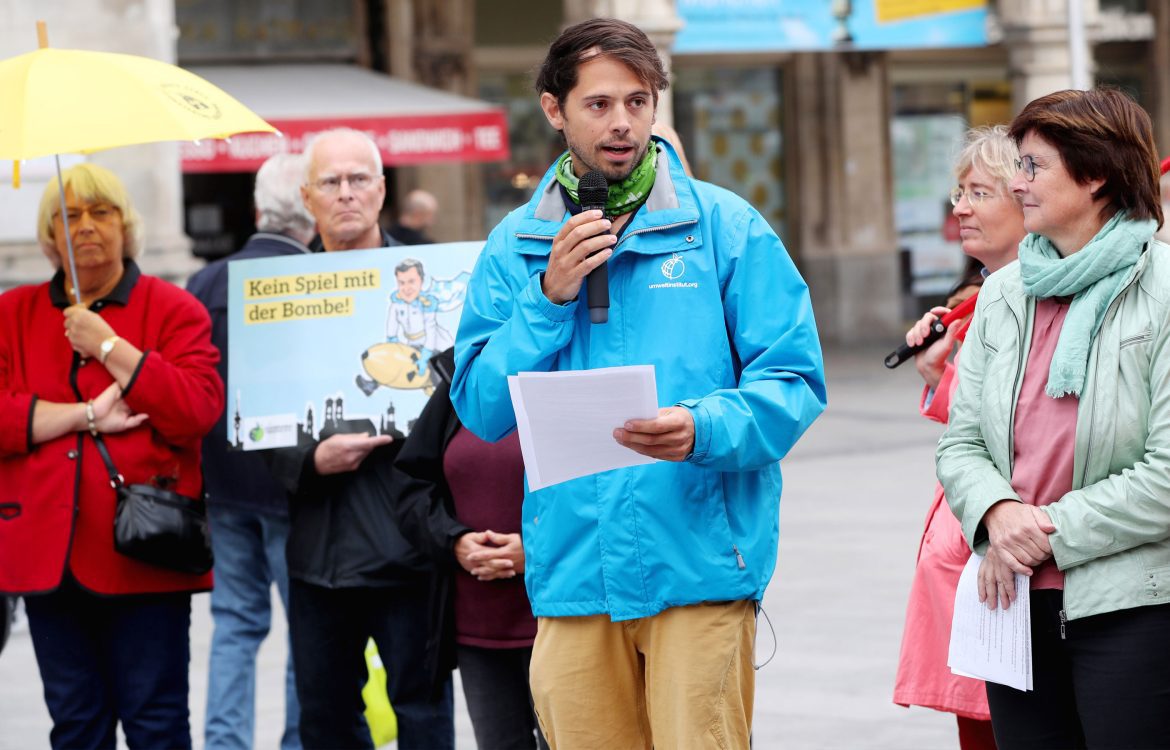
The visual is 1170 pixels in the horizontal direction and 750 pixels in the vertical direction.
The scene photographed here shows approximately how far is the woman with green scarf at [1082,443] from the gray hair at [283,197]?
10.1ft

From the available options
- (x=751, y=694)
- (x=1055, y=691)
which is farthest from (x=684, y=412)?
(x=1055, y=691)

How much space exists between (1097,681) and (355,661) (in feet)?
7.82

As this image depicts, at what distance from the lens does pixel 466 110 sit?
48.8 feet

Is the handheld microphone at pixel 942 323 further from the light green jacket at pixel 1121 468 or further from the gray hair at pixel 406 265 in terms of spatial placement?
the gray hair at pixel 406 265

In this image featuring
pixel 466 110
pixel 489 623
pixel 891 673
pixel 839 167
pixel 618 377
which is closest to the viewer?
pixel 618 377

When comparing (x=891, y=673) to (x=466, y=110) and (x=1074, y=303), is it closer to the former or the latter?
(x=1074, y=303)

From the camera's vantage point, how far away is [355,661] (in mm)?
5098

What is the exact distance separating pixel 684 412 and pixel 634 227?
0.45 meters

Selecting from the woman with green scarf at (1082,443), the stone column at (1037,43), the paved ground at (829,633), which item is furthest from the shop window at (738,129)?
the woman with green scarf at (1082,443)

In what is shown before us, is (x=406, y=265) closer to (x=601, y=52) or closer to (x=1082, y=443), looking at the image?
(x=601, y=52)

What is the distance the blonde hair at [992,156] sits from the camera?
14.4ft

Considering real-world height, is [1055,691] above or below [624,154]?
below

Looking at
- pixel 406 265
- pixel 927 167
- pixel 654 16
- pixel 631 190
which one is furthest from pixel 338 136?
pixel 927 167

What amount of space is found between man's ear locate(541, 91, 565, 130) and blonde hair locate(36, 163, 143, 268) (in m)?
1.92
